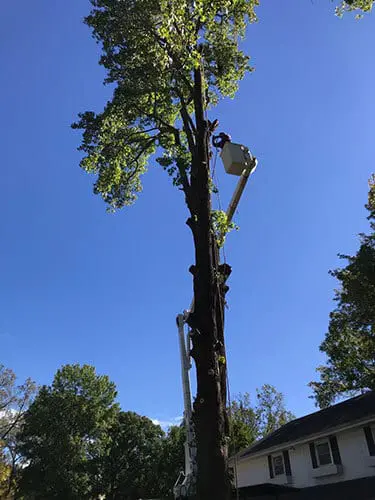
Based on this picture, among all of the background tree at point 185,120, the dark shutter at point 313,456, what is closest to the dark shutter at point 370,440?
the dark shutter at point 313,456

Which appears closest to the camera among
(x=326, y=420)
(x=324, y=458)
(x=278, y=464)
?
(x=324, y=458)

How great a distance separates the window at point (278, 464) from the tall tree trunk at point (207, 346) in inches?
602

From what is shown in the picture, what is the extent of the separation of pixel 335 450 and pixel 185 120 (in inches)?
530

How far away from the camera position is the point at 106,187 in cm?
1036

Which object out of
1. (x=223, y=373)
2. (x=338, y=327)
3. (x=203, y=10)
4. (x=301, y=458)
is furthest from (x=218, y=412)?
(x=338, y=327)

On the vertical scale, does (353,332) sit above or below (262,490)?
above

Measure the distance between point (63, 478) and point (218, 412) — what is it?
3173 centimetres

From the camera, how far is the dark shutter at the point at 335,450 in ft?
48.1

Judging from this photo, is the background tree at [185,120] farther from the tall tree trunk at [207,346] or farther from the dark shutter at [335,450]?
the dark shutter at [335,450]

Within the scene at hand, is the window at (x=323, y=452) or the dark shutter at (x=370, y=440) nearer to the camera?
the dark shutter at (x=370, y=440)

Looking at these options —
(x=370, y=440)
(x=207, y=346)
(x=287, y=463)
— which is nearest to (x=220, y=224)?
(x=207, y=346)

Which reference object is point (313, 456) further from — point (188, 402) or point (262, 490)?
point (188, 402)

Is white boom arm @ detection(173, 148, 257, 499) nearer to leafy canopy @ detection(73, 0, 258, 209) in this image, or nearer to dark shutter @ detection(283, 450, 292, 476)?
leafy canopy @ detection(73, 0, 258, 209)

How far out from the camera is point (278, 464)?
17.8m
